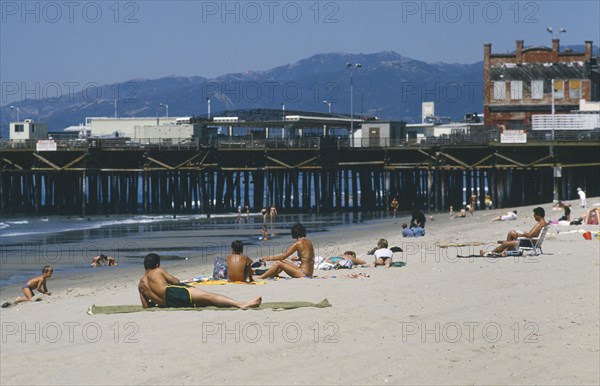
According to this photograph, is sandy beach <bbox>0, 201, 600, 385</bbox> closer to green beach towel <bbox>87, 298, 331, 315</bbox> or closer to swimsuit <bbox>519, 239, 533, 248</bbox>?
green beach towel <bbox>87, 298, 331, 315</bbox>

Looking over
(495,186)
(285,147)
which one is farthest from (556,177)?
(285,147)

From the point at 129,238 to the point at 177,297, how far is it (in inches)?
1120

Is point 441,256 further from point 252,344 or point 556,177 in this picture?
point 556,177

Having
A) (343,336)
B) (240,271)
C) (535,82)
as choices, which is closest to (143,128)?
(535,82)

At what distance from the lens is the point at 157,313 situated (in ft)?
45.2

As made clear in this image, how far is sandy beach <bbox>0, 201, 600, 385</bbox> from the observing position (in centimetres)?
1121

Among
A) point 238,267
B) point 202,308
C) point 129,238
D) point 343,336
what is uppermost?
point 238,267

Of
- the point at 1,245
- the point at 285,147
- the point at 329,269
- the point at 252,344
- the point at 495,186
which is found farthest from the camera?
the point at 285,147

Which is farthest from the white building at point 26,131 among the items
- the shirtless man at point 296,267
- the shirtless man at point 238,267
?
the shirtless man at point 238,267

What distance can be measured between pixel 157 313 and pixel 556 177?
42.4 m

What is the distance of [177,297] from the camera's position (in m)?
14.2

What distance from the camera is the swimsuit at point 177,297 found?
1413cm

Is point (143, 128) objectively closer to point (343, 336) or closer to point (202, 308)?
point (202, 308)

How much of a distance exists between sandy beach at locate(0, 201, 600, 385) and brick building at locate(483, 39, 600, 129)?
5825cm
